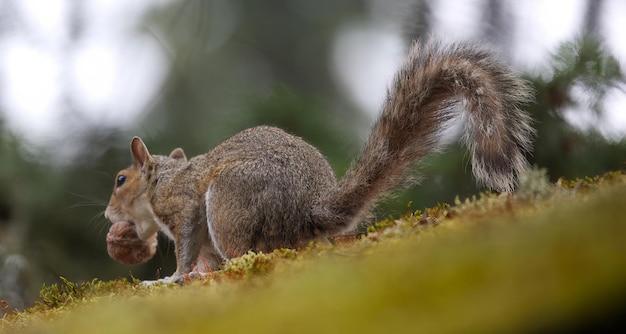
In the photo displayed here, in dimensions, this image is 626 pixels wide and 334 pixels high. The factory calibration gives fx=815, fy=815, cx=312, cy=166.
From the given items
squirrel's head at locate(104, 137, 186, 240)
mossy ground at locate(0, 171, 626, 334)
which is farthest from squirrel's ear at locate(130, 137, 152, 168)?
mossy ground at locate(0, 171, 626, 334)

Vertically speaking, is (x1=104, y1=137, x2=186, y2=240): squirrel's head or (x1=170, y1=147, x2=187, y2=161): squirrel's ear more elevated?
(x1=170, y1=147, x2=187, y2=161): squirrel's ear

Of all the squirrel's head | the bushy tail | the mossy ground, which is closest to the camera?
the mossy ground

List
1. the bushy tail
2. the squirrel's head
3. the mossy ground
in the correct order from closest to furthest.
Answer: the mossy ground, the bushy tail, the squirrel's head

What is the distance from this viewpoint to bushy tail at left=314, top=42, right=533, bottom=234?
1575 mm

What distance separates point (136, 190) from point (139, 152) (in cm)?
15

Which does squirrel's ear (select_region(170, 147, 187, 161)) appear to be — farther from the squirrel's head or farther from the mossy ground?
→ the mossy ground

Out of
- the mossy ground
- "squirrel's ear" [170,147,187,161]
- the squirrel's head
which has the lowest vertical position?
the mossy ground

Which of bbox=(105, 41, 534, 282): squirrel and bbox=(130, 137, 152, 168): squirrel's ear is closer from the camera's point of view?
bbox=(105, 41, 534, 282): squirrel

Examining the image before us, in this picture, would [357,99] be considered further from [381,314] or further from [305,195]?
[381,314]

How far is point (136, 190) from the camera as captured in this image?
2.97 meters

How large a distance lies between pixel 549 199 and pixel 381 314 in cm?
52

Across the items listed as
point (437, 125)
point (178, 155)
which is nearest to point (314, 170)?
point (437, 125)

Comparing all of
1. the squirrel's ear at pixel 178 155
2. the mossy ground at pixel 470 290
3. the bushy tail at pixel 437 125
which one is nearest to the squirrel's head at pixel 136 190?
the squirrel's ear at pixel 178 155

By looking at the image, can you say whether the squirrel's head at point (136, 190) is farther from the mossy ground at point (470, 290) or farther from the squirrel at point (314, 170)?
the mossy ground at point (470, 290)
